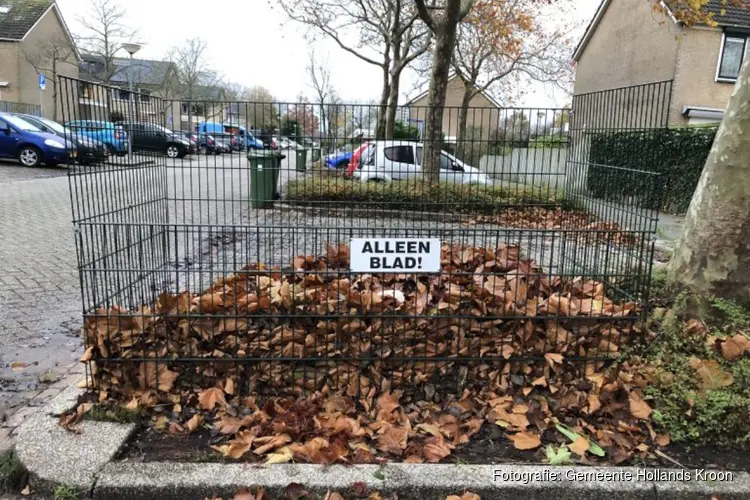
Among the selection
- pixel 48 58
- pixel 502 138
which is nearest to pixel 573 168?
pixel 502 138

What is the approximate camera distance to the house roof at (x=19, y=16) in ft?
114

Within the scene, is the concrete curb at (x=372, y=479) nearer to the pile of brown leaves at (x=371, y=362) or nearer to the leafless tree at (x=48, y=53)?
the pile of brown leaves at (x=371, y=362)

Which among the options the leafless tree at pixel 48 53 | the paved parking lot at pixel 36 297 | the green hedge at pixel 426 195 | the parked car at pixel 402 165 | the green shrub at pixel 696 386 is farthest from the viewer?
the leafless tree at pixel 48 53

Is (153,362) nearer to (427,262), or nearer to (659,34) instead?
(427,262)

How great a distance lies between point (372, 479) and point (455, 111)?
745 inches

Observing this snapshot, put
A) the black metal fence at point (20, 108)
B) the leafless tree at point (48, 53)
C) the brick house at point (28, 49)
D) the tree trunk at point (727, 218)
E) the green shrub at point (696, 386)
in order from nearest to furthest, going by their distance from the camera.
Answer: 1. the green shrub at point (696, 386)
2. the tree trunk at point (727, 218)
3. the black metal fence at point (20, 108)
4. the leafless tree at point (48, 53)
5. the brick house at point (28, 49)

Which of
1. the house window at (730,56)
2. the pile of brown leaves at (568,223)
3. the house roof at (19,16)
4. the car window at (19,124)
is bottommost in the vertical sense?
the pile of brown leaves at (568,223)

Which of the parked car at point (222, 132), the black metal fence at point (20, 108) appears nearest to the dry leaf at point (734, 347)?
the parked car at point (222, 132)

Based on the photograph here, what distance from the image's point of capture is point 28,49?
35031 millimetres

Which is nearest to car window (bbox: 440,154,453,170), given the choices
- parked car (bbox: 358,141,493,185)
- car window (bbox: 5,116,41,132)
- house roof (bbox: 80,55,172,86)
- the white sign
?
parked car (bbox: 358,141,493,185)

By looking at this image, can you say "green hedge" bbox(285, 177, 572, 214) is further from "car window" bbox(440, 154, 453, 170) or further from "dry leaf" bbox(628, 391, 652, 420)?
"dry leaf" bbox(628, 391, 652, 420)

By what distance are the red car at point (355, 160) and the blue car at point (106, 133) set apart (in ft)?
11.6

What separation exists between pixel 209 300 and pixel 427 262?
1396mm

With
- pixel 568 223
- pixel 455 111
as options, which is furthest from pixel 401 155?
pixel 455 111
